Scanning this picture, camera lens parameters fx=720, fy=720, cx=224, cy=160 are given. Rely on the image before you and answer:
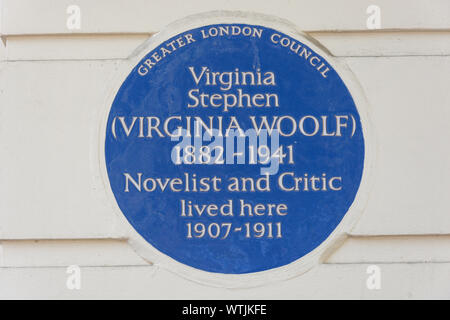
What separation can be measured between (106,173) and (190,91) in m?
0.66

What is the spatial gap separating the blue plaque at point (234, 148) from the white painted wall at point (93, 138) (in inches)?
5.2

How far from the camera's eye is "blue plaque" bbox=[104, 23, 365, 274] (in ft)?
13.1

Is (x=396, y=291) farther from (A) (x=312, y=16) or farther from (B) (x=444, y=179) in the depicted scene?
(A) (x=312, y=16)

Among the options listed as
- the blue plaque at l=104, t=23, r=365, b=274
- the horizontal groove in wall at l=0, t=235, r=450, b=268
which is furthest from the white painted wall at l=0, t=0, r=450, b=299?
the blue plaque at l=104, t=23, r=365, b=274

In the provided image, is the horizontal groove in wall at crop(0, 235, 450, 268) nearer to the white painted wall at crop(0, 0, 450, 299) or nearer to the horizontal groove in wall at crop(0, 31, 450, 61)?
the white painted wall at crop(0, 0, 450, 299)

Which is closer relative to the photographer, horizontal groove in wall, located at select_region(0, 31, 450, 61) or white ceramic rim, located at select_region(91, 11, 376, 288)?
white ceramic rim, located at select_region(91, 11, 376, 288)

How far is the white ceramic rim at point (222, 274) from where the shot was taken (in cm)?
398

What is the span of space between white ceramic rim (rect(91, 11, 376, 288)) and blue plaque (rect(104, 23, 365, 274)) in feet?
0.09

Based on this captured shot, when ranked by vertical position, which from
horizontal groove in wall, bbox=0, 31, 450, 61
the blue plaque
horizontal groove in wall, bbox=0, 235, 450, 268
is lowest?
horizontal groove in wall, bbox=0, 235, 450, 268

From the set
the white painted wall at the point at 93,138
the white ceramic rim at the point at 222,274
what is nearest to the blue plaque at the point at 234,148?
the white ceramic rim at the point at 222,274

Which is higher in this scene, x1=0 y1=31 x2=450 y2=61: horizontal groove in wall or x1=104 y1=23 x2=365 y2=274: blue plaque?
x1=0 y1=31 x2=450 y2=61: horizontal groove in wall

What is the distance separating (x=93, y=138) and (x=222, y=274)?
3.45 ft

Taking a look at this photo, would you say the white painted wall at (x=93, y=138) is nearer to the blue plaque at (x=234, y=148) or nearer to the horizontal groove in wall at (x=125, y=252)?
the horizontal groove in wall at (x=125, y=252)

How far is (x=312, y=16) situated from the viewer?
409 cm
